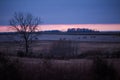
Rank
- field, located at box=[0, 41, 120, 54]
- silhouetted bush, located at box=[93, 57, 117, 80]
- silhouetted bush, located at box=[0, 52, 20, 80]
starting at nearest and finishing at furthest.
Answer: silhouetted bush, located at box=[0, 52, 20, 80] → silhouetted bush, located at box=[93, 57, 117, 80] → field, located at box=[0, 41, 120, 54]

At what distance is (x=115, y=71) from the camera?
17516 mm

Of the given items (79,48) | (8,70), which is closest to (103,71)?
(8,70)

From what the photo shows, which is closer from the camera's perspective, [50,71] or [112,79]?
[112,79]

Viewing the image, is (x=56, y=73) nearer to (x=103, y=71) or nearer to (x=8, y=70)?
(x=103, y=71)

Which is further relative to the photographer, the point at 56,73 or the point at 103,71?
the point at 56,73

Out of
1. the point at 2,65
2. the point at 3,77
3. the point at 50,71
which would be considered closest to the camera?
the point at 3,77

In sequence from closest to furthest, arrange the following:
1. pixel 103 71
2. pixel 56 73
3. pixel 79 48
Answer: pixel 103 71 < pixel 56 73 < pixel 79 48

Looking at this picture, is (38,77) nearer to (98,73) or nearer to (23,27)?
(98,73)

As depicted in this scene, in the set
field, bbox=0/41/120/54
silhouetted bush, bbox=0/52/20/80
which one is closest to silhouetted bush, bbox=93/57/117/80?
silhouetted bush, bbox=0/52/20/80

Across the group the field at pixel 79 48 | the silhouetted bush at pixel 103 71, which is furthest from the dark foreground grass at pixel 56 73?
the field at pixel 79 48

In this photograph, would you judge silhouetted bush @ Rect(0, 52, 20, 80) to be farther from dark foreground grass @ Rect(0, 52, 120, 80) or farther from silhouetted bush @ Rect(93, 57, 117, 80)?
Answer: silhouetted bush @ Rect(93, 57, 117, 80)

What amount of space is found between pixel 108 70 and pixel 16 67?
22.7 ft

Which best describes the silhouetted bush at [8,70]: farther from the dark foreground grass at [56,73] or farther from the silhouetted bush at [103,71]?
the silhouetted bush at [103,71]

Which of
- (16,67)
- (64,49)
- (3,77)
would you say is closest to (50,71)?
(16,67)
